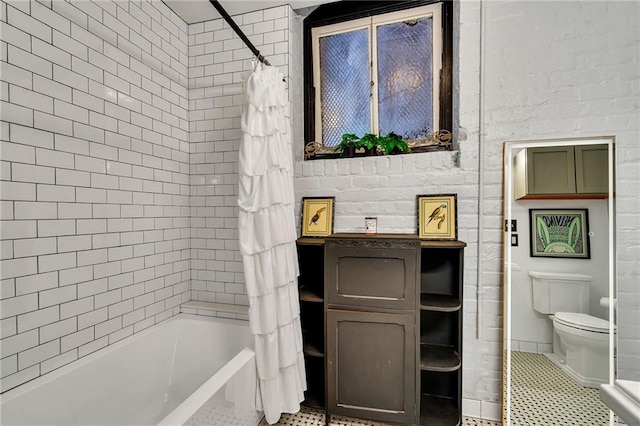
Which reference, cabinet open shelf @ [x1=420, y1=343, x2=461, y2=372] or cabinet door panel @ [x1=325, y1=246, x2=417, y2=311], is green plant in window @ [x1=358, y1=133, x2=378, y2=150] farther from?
cabinet open shelf @ [x1=420, y1=343, x2=461, y2=372]

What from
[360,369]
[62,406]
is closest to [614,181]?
[360,369]

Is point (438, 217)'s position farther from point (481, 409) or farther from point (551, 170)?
point (481, 409)

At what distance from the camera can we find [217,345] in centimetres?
201

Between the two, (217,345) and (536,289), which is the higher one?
(536,289)

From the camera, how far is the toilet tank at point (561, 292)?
5.29ft

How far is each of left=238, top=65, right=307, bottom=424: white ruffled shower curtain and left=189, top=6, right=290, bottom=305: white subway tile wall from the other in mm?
677

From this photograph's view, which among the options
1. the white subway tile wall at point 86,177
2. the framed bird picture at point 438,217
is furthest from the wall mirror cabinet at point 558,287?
the white subway tile wall at point 86,177

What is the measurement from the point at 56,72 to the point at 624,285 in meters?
3.07

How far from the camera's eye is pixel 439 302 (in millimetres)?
1701

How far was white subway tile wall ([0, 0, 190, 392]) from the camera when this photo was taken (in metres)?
1.28

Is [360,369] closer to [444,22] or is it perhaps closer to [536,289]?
[536,289]

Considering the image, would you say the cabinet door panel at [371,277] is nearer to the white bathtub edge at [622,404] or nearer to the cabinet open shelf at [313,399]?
the cabinet open shelf at [313,399]

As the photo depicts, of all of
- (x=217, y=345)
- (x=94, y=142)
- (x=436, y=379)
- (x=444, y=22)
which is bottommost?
(x=436, y=379)

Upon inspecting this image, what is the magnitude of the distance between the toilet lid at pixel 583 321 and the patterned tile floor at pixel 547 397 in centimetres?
24
